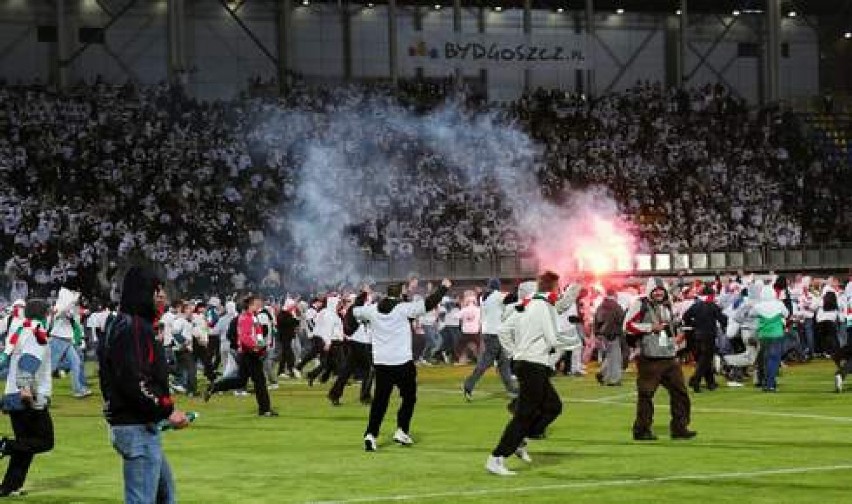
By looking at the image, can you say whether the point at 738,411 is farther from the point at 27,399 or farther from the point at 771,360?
the point at 27,399

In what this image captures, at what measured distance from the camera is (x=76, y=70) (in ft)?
189

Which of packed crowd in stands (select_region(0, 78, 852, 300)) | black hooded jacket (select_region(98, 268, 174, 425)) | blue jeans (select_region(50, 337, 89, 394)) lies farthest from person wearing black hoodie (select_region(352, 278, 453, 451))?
packed crowd in stands (select_region(0, 78, 852, 300))

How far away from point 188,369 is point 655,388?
13.2 meters

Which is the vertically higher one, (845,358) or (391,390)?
(391,390)

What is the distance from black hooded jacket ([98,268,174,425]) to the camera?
1020cm

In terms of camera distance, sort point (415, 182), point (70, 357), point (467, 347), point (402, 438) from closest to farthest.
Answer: point (402, 438), point (70, 357), point (467, 347), point (415, 182)

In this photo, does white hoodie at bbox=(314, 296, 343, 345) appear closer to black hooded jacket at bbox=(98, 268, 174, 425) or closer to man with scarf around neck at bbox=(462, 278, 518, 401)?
man with scarf around neck at bbox=(462, 278, 518, 401)

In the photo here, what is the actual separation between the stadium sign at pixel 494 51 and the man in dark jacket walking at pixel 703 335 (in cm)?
3205

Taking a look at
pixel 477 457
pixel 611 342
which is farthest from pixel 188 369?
pixel 477 457

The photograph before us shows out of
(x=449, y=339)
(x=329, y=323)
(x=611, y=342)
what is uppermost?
(x=329, y=323)

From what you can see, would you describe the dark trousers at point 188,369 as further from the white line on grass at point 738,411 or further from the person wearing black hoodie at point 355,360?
the white line on grass at point 738,411

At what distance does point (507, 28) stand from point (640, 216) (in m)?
13.1

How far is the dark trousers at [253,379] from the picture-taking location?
2444 centimetres

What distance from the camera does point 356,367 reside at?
27000 millimetres
